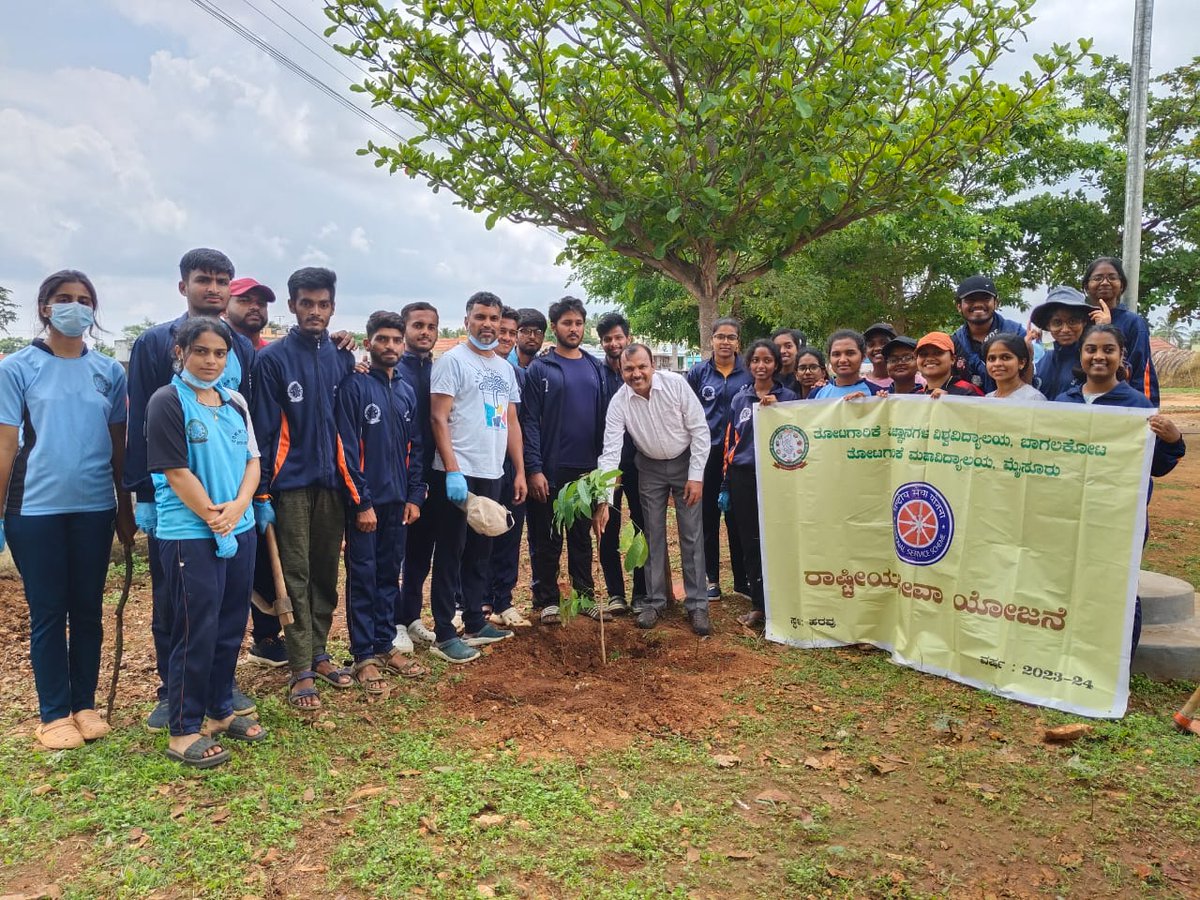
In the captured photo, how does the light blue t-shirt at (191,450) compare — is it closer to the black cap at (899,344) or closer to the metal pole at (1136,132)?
the black cap at (899,344)

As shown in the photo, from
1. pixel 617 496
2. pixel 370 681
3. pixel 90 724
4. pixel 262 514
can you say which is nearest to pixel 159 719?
pixel 90 724

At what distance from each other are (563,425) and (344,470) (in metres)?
1.71

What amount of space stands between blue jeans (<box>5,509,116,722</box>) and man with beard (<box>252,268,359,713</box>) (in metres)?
0.74

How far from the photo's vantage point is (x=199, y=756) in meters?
3.41

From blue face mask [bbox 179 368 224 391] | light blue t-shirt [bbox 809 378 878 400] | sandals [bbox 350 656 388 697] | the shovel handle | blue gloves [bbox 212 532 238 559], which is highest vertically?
blue face mask [bbox 179 368 224 391]

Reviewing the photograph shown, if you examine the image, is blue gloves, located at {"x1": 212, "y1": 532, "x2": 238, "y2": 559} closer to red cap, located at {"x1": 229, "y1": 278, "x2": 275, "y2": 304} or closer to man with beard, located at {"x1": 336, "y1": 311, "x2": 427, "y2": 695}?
man with beard, located at {"x1": 336, "y1": 311, "x2": 427, "y2": 695}

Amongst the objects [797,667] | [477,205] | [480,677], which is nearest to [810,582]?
[797,667]

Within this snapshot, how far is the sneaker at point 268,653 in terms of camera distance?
466cm

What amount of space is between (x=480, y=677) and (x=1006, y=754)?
2646 mm

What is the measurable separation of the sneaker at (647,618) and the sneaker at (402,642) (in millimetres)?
1492

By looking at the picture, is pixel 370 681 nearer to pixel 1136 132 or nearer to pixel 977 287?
pixel 977 287

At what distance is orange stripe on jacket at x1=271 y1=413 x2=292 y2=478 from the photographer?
3.94m

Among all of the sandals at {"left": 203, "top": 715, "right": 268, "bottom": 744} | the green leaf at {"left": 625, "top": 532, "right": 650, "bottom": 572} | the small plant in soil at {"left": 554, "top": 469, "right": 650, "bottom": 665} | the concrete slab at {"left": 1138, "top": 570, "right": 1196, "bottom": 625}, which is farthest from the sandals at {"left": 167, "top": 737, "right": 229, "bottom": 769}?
the concrete slab at {"left": 1138, "top": 570, "right": 1196, "bottom": 625}

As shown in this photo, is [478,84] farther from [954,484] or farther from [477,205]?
[954,484]
